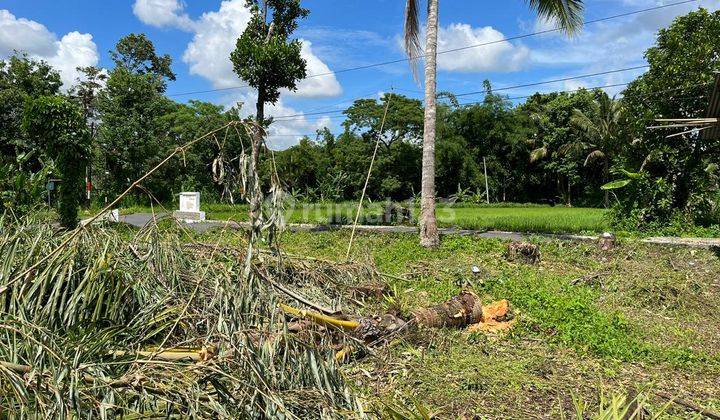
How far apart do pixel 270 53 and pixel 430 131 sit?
4.96 metres

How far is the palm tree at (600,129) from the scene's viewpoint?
29547 mm

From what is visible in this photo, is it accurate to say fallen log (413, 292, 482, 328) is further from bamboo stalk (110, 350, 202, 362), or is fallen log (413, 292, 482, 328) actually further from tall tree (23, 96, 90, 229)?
tall tree (23, 96, 90, 229)

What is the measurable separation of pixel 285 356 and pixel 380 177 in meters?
27.2

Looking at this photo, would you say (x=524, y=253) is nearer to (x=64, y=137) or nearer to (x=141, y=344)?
(x=141, y=344)

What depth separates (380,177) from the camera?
30047 millimetres

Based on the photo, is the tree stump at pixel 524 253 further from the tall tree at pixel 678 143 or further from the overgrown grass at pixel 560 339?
the tall tree at pixel 678 143

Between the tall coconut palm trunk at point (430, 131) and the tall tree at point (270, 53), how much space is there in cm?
419

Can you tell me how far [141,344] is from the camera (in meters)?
3.45

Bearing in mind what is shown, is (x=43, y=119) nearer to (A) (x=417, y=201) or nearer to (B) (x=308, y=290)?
(B) (x=308, y=290)

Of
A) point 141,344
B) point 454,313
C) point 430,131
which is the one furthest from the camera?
point 430,131

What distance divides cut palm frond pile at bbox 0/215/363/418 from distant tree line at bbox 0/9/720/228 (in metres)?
1.19

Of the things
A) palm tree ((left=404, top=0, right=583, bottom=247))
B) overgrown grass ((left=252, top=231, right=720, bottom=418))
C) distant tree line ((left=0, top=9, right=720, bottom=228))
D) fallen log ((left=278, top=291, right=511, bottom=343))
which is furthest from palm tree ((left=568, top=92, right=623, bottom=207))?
fallen log ((left=278, top=291, right=511, bottom=343))

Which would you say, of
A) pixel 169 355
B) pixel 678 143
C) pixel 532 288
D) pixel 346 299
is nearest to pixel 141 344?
pixel 169 355

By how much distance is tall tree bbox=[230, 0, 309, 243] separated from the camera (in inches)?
521
